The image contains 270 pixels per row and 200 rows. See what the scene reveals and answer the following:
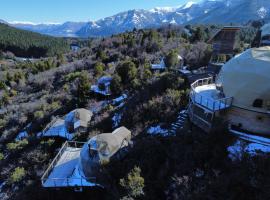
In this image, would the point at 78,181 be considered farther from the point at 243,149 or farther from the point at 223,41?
the point at 223,41

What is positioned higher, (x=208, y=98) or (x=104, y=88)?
(x=208, y=98)

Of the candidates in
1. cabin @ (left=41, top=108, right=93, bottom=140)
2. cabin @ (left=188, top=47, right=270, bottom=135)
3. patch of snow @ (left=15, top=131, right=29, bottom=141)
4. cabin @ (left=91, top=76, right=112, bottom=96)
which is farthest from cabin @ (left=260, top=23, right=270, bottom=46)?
patch of snow @ (left=15, top=131, right=29, bottom=141)

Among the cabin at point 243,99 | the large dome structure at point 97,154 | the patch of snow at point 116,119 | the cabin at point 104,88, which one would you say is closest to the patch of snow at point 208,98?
the cabin at point 243,99

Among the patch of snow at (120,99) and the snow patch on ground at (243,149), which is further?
the patch of snow at (120,99)

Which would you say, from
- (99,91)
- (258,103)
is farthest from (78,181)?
(99,91)

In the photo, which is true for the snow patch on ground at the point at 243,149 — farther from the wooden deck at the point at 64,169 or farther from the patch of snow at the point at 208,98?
the wooden deck at the point at 64,169

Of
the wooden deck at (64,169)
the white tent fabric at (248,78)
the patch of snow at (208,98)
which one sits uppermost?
the white tent fabric at (248,78)

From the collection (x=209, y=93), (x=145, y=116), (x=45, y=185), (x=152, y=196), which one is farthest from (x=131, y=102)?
(x=152, y=196)

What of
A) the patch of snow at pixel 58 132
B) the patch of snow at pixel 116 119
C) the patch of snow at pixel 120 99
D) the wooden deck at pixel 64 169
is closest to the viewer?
the wooden deck at pixel 64 169
